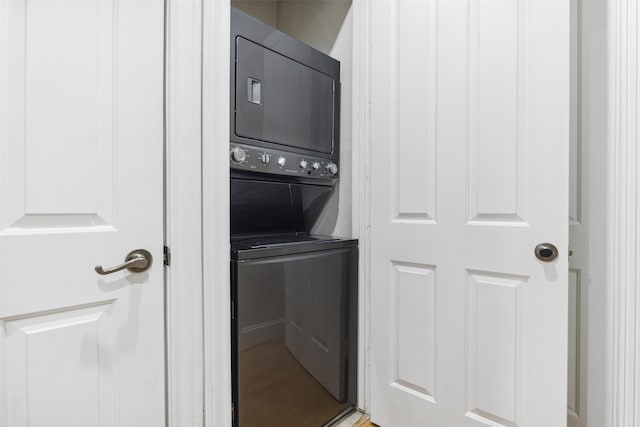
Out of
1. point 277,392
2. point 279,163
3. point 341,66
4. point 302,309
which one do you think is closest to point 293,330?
point 302,309

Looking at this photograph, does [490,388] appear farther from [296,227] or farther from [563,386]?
[296,227]

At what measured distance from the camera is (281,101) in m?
1.51

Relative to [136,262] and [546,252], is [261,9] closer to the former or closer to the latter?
[136,262]

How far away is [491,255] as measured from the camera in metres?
1.30

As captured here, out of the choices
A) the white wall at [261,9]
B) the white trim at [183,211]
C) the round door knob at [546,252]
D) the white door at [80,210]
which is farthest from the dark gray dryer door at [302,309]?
the white wall at [261,9]

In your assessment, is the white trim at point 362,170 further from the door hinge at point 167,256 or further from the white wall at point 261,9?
the door hinge at point 167,256

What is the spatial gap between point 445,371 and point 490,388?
0.17 meters

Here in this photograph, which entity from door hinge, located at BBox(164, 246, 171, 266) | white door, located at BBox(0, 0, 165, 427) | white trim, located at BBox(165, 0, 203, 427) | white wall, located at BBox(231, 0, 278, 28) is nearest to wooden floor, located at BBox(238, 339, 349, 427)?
white trim, located at BBox(165, 0, 203, 427)

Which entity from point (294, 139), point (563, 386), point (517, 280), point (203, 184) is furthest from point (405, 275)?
point (203, 184)

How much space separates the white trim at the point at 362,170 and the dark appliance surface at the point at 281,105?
5.1 inches

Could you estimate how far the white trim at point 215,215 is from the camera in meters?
1.19

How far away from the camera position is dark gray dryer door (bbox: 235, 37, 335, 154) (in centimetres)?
135

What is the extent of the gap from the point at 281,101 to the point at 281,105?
0.06 feet

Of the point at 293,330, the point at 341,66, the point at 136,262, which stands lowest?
the point at 293,330
